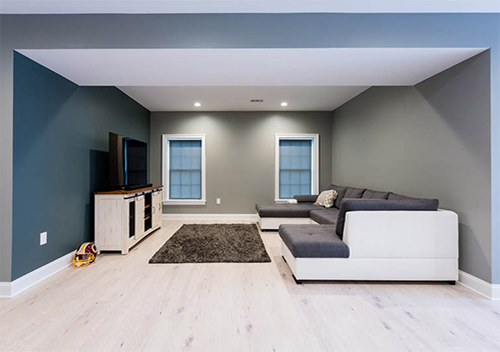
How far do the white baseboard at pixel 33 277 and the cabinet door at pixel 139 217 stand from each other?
0.90m

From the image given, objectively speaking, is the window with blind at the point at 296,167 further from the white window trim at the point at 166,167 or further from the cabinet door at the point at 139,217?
the cabinet door at the point at 139,217

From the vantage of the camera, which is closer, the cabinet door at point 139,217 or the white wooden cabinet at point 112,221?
the white wooden cabinet at point 112,221

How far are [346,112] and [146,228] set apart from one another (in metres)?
4.48

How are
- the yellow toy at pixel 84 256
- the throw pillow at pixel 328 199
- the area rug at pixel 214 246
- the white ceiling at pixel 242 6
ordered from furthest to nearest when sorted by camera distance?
the throw pillow at pixel 328 199
the area rug at pixel 214 246
the yellow toy at pixel 84 256
the white ceiling at pixel 242 6

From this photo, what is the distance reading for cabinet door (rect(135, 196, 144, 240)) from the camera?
3.84 meters

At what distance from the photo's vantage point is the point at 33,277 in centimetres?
252

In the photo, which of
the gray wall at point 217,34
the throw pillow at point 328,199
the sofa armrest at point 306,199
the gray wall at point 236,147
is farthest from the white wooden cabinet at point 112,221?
the throw pillow at point 328,199

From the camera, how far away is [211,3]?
222cm

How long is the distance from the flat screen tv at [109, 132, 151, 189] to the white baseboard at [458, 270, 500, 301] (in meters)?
4.24

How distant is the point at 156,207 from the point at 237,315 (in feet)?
10.7

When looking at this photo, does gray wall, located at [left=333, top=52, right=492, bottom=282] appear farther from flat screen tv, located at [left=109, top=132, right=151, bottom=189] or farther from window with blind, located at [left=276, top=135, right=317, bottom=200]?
flat screen tv, located at [left=109, top=132, right=151, bottom=189]

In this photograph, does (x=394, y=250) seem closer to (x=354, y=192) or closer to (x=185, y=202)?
(x=354, y=192)

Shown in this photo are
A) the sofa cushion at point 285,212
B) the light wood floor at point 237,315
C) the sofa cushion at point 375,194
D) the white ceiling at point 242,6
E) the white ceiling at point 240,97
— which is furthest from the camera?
the sofa cushion at point 285,212

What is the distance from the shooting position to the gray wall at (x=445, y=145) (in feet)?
7.68
